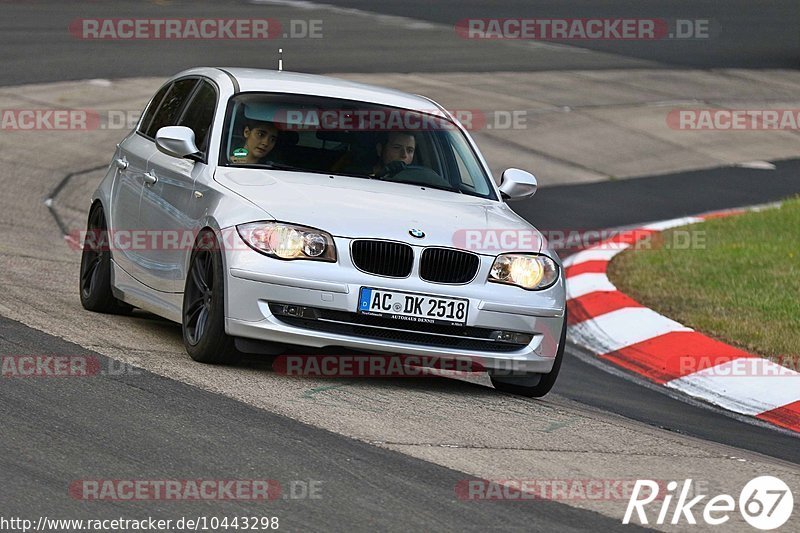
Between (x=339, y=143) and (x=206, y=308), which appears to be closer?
(x=206, y=308)

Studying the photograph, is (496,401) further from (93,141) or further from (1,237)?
(93,141)

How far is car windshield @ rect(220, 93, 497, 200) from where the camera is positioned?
834 cm

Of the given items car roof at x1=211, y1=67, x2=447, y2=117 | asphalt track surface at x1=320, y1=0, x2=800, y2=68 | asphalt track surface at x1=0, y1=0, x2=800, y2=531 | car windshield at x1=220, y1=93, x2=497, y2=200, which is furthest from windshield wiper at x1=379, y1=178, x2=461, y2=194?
asphalt track surface at x1=320, y1=0, x2=800, y2=68

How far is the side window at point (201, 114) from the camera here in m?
8.62

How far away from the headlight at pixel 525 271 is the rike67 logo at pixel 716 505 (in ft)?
6.24

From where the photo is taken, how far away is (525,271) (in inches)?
306

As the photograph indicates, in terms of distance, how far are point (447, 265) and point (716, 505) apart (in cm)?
225
